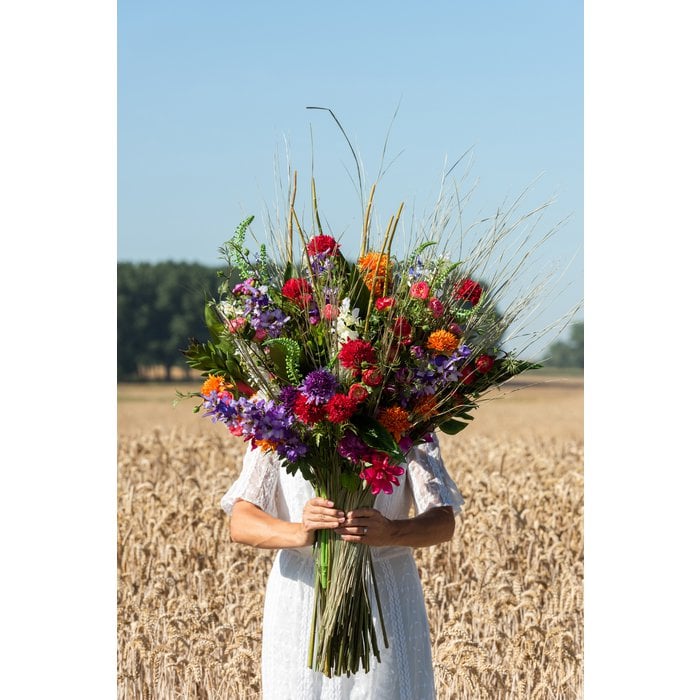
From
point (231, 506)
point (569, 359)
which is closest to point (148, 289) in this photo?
point (569, 359)

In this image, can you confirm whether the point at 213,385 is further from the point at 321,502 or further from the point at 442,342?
the point at 442,342

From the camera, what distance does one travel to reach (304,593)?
306 centimetres

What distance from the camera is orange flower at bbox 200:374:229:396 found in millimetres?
2799

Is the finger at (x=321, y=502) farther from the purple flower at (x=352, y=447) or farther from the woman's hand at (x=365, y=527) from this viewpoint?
the purple flower at (x=352, y=447)

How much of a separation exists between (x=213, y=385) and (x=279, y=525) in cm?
46

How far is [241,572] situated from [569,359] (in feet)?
130

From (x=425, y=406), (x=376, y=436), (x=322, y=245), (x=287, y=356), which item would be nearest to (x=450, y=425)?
(x=425, y=406)

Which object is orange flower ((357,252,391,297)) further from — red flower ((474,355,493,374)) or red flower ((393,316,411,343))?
red flower ((474,355,493,374))

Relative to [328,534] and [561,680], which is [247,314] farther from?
[561,680]

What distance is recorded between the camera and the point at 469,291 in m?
2.86

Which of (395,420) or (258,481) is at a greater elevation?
(395,420)

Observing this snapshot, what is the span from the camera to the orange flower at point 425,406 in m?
2.71

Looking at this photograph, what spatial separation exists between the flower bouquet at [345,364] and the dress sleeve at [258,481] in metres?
0.21

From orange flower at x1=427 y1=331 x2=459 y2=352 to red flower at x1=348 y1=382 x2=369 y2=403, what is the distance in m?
0.21
